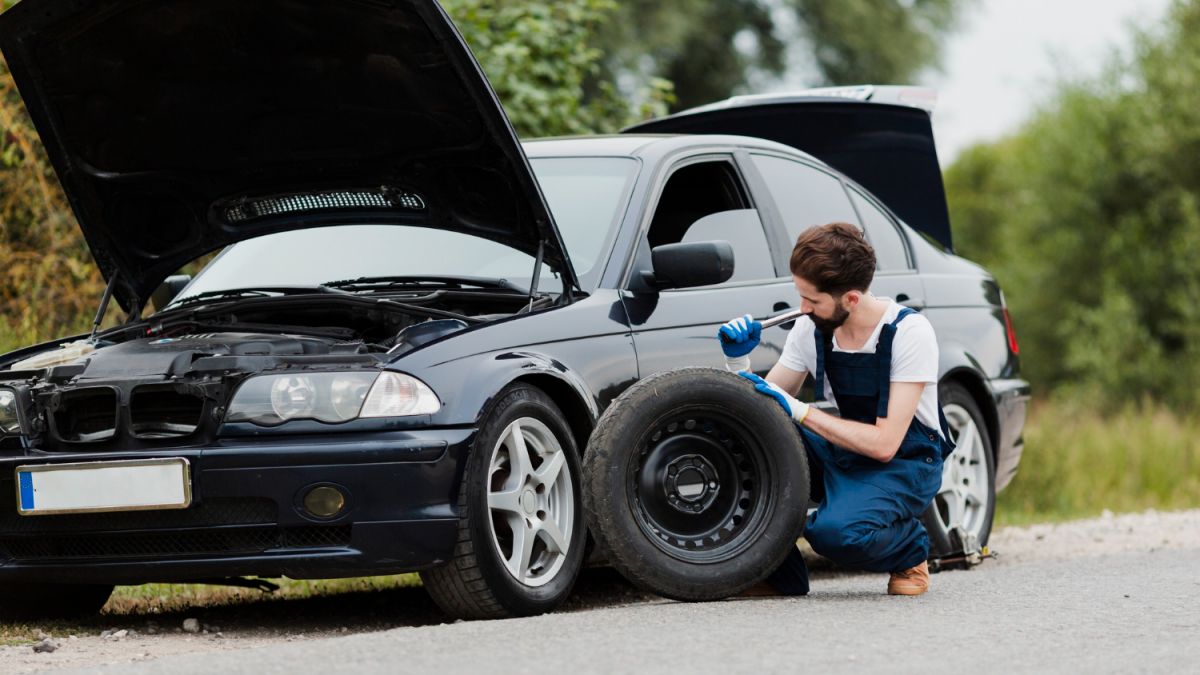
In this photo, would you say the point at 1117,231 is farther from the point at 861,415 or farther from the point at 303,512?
the point at 303,512

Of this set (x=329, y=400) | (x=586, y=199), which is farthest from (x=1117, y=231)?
(x=329, y=400)

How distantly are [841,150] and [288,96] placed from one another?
131 inches

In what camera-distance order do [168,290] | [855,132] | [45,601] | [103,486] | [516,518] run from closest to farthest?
[103,486] < [516,518] < [45,601] < [168,290] < [855,132]

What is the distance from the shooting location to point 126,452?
17.8 ft

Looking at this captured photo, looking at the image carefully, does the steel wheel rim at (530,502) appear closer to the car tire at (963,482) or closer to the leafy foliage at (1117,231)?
the car tire at (963,482)

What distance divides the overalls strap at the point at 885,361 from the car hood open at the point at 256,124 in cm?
111

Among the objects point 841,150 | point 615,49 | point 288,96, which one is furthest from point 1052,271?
point 288,96

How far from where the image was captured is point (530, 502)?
18.5 ft

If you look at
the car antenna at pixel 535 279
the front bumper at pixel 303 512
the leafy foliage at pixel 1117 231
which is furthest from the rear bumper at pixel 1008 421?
the leafy foliage at pixel 1117 231

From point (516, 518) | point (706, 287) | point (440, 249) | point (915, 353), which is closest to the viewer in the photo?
point (516, 518)

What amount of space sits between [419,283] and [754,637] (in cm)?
207

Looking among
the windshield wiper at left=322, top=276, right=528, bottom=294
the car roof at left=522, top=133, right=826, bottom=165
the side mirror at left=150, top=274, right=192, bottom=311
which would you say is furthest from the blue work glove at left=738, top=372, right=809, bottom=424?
the side mirror at left=150, top=274, right=192, bottom=311

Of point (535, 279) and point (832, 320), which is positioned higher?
point (535, 279)

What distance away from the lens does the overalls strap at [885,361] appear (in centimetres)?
605
